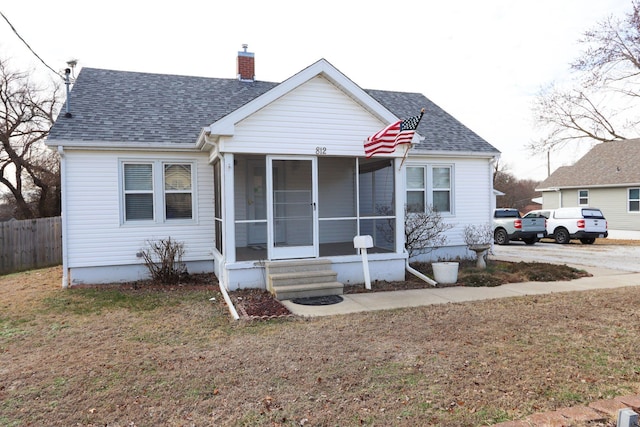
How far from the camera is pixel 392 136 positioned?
7.92m

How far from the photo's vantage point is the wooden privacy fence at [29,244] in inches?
471

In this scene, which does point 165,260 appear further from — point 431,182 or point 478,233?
point 478,233

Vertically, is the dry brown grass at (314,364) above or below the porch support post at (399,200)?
below

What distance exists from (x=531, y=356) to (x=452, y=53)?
30.5 feet

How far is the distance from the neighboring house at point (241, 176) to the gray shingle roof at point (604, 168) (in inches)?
639

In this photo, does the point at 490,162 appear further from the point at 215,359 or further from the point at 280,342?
the point at 215,359

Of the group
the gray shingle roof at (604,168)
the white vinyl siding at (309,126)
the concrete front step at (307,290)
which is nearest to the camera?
the concrete front step at (307,290)

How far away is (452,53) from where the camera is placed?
1141cm

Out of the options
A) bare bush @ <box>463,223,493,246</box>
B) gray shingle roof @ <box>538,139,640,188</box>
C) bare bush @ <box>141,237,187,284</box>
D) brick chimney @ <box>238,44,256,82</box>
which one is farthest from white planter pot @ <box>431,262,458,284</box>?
gray shingle roof @ <box>538,139,640,188</box>

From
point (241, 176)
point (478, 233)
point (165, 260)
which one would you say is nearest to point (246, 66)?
point (241, 176)

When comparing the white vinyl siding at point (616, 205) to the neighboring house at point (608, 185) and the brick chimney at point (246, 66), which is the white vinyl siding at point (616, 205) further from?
the brick chimney at point (246, 66)

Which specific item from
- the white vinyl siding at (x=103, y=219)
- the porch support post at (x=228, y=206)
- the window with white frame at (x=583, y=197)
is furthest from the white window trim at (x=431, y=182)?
the window with white frame at (x=583, y=197)

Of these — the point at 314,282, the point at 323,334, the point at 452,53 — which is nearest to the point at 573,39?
the point at 452,53

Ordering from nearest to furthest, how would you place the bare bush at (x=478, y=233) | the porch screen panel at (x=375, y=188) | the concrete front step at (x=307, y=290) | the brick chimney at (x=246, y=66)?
the concrete front step at (x=307, y=290) → the porch screen panel at (x=375, y=188) → the bare bush at (x=478, y=233) → the brick chimney at (x=246, y=66)
